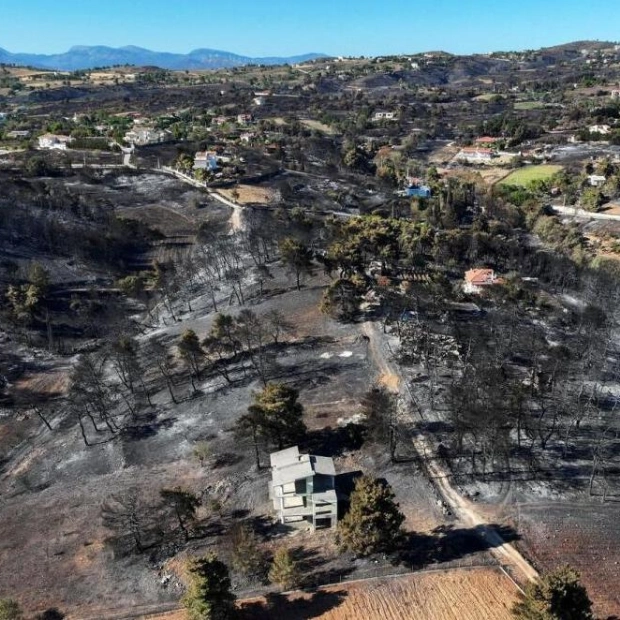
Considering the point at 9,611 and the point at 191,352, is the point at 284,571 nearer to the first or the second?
the point at 9,611

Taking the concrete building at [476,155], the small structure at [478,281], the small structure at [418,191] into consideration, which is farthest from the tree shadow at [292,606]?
the concrete building at [476,155]

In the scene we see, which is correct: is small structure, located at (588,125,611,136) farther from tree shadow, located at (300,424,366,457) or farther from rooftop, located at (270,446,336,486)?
rooftop, located at (270,446,336,486)

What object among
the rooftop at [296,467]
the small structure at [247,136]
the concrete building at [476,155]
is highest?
the small structure at [247,136]

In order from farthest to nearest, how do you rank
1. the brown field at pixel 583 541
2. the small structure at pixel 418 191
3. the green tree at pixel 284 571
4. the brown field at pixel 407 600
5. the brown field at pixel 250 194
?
1. the small structure at pixel 418 191
2. the brown field at pixel 250 194
3. the brown field at pixel 583 541
4. the green tree at pixel 284 571
5. the brown field at pixel 407 600

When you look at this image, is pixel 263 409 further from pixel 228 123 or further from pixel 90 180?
pixel 228 123

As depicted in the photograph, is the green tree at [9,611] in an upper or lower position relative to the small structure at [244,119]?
lower

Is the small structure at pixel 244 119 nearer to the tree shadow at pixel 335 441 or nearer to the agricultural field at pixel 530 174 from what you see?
the agricultural field at pixel 530 174

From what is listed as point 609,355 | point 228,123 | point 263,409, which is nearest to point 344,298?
point 263,409
